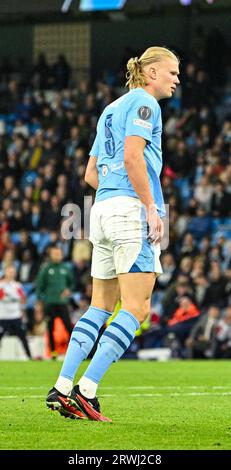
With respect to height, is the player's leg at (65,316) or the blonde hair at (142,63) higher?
the blonde hair at (142,63)

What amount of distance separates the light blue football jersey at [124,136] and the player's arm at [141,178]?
0.08 meters

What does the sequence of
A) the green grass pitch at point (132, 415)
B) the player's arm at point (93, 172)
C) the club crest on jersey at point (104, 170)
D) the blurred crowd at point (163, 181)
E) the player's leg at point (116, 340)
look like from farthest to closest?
the blurred crowd at point (163, 181), the player's arm at point (93, 172), the club crest on jersey at point (104, 170), the player's leg at point (116, 340), the green grass pitch at point (132, 415)

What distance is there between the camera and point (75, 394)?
22.5 feet

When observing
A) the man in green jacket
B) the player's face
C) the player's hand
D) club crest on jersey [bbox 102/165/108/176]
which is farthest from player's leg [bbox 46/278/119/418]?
the man in green jacket

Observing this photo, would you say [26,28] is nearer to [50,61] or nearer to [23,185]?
[50,61]

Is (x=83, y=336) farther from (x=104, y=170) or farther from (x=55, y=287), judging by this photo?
(x=55, y=287)

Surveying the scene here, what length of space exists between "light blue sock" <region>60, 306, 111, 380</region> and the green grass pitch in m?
0.34

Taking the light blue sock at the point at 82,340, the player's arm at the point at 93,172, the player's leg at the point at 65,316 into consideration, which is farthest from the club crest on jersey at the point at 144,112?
the player's leg at the point at 65,316

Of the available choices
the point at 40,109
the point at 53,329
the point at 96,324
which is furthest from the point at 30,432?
the point at 40,109

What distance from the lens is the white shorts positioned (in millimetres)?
6961

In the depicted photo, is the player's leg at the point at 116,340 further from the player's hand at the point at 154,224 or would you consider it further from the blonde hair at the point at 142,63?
the blonde hair at the point at 142,63

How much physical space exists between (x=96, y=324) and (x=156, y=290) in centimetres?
1541

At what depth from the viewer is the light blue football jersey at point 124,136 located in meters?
7.03

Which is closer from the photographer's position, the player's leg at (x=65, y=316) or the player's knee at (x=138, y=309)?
the player's knee at (x=138, y=309)
